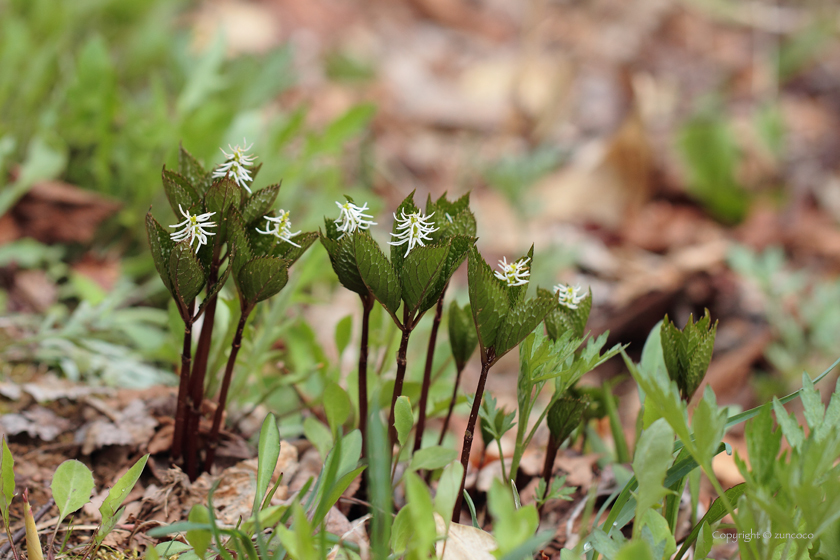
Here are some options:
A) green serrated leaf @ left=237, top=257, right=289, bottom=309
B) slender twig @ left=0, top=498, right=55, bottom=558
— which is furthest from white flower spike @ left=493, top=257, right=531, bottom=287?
slender twig @ left=0, top=498, right=55, bottom=558

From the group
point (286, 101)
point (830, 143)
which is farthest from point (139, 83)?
point (830, 143)

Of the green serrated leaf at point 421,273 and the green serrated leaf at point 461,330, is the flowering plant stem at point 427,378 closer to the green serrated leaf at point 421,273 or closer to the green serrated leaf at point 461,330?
the green serrated leaf at point 461,330

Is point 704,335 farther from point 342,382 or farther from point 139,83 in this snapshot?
point 139,83

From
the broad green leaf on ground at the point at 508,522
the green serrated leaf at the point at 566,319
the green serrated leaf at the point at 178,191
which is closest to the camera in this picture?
the broad green leaf on ground at the point at 508,522

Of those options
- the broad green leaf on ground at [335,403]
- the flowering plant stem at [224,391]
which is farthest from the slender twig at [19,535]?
the broad green leaf on ground at [335,403]

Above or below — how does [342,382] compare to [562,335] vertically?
below
